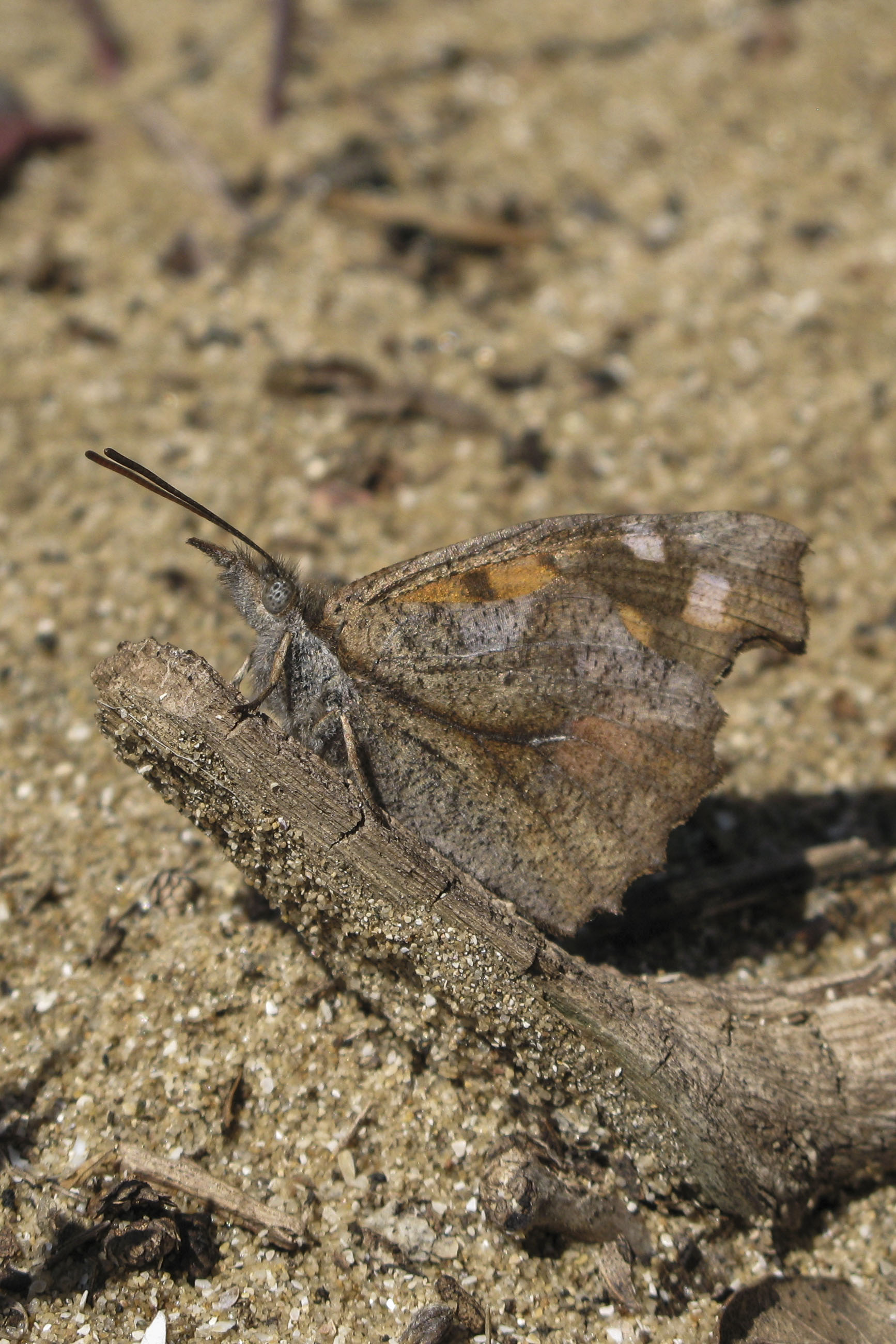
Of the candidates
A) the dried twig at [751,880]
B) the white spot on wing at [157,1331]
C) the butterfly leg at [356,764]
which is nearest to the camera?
the white spot on wing at [157,1331]

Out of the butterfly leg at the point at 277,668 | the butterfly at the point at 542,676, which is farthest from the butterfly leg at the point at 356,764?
the butterfly leg at the point at 277,668

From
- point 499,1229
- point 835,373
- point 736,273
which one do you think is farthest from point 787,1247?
point 736,273

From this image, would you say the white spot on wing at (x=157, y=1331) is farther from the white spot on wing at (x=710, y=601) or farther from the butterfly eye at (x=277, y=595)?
the white spot on wing at (x=710, y=601)

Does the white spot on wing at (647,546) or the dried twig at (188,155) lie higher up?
the dried twig at (188,155)

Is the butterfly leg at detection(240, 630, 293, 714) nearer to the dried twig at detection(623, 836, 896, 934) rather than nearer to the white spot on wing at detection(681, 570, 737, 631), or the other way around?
the white spot on wing at detection(681, 570, 737, 631)

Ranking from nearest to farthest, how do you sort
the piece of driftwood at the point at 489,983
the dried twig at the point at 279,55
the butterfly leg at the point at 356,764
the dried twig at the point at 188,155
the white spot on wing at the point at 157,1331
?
the white spot on wing at the point at 157,1331
the piece of driftwood at the point at 489,983
the butterfly leg at the point at 356,764
the dried twig at the point at 188,155
the dried twig at the point at 279,55

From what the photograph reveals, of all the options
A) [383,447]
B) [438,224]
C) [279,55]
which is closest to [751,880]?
[383,447]
